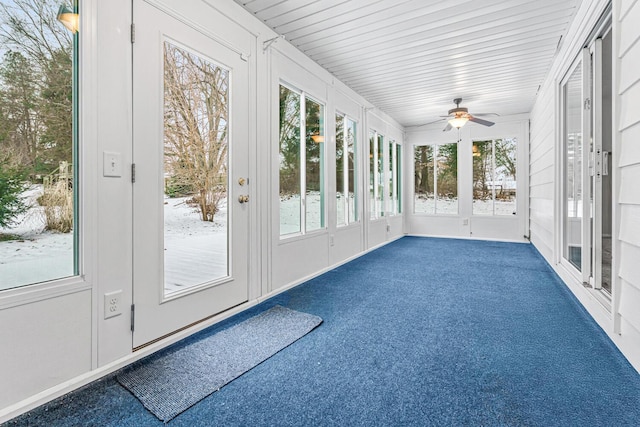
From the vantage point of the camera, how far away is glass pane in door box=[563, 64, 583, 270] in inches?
112

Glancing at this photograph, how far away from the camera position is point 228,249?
2520 millimetres

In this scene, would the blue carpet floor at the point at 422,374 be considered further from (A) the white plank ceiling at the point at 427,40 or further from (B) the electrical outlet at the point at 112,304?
(A) the white plank ceiling at the point at 427,40

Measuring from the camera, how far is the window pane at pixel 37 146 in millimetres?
1435

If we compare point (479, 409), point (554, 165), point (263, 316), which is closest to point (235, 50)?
point (263, 316)

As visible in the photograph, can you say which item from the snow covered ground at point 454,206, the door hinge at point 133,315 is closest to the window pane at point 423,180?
the snow covered ground at point 454,206

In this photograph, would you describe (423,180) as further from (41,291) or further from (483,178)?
(41,291)

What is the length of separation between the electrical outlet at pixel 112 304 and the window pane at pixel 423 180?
6552mm

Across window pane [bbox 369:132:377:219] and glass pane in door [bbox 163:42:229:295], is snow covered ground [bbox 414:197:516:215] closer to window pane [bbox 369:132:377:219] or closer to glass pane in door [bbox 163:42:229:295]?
window pane [bbox 369:132:377:219]

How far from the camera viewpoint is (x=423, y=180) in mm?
7250

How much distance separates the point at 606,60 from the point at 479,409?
2.73m

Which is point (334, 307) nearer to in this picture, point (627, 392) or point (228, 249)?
point (228, 249)

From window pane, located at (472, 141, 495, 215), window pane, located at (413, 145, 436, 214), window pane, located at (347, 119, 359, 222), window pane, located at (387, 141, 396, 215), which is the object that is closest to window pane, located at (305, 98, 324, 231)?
window pane, located at (347, 119, 359, 222)

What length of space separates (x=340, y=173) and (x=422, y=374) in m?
3.11

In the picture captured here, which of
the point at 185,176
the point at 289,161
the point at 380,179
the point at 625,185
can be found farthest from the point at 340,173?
the point at 625,185
